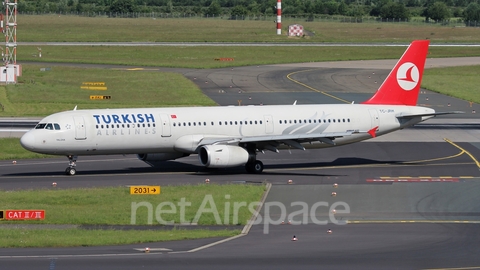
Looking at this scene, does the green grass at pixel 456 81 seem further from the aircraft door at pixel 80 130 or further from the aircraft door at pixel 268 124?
the aircraft door at pixel 80 130

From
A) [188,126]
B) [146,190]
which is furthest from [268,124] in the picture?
[146,190]

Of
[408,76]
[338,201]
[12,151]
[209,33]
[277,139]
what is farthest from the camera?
[209,33]

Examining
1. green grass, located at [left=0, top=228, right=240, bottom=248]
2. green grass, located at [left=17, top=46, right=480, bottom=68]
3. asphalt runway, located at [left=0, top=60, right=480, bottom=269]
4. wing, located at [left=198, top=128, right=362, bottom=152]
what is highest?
green grass, located at [left=17, top=46, right=480, bottom=68]

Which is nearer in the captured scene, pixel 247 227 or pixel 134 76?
pixel 247 227

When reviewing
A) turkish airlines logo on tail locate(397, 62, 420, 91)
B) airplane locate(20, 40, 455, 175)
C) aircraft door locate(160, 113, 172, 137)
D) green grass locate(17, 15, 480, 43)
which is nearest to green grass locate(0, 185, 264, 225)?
airplane locate(20, 40, 455, 175)

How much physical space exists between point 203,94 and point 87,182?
41.6m

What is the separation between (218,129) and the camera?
47.3 meters

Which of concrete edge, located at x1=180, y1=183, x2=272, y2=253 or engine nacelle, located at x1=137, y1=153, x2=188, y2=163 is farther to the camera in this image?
engine nacelle, located at x1=137, y1=153, x2=188, y2=163

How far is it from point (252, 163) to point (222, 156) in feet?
8.26

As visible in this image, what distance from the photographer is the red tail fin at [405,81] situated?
51.8 m

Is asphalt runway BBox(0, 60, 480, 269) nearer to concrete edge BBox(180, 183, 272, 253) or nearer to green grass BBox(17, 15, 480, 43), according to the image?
concrete edge BBox(180, 183, 272, 253)

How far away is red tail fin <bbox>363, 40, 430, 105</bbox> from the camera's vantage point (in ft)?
170

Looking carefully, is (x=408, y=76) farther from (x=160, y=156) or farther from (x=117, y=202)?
(x=117, y=202)

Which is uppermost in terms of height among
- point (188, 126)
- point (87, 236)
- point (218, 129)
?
point (188, 126)
